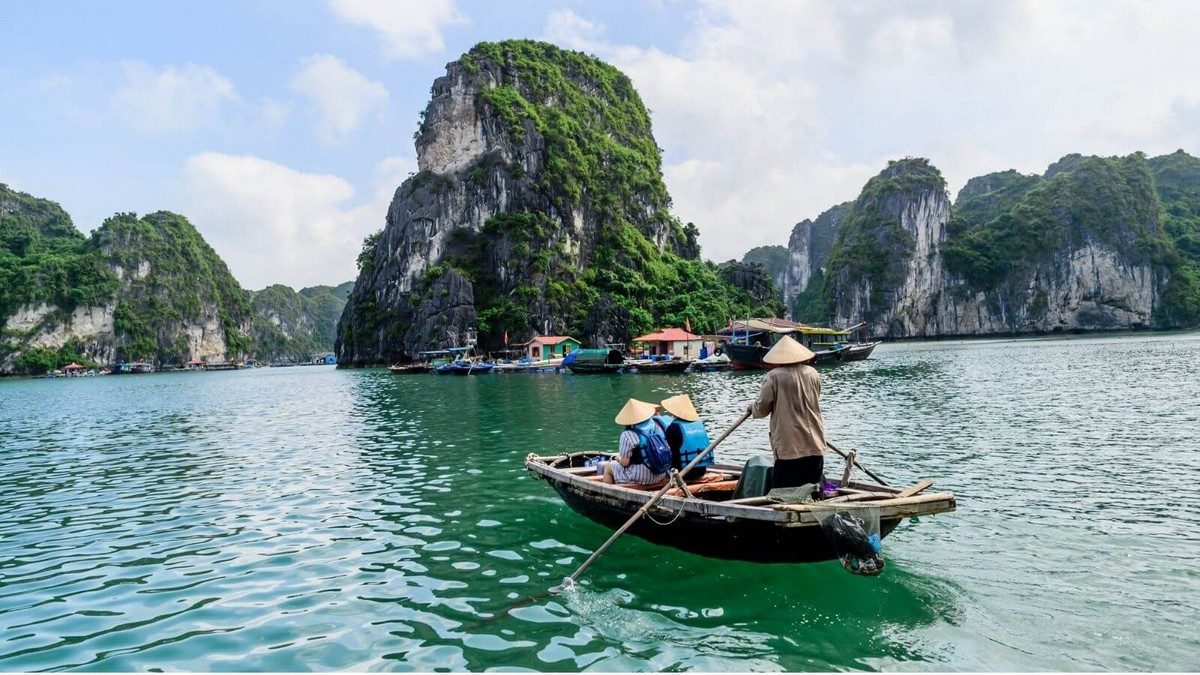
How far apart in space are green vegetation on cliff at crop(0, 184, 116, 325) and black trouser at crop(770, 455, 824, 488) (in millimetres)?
140132

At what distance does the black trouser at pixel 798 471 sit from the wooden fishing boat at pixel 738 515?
Answer: 34 centimetres

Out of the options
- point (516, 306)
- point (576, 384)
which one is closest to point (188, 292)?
point (516, 306)

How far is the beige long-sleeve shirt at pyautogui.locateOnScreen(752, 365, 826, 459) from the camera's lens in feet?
22.9

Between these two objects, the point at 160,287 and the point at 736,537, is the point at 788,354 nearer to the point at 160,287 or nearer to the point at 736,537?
the point at 736,537

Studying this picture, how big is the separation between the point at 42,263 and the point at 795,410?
144621 millimetres

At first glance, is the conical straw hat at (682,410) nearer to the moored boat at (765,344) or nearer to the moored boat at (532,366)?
the moored boat at (765,344)

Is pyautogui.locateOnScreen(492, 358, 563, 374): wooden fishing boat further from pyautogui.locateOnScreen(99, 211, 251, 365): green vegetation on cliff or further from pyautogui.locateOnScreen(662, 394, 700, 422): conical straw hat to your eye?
pyautogui.locateOnScreen(99, 211, 251, 365): green vegetation on cliff

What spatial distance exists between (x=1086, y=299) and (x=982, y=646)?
146694mm

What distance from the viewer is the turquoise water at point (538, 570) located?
5328mm

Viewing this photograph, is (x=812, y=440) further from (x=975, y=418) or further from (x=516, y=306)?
(x=516, y=306)

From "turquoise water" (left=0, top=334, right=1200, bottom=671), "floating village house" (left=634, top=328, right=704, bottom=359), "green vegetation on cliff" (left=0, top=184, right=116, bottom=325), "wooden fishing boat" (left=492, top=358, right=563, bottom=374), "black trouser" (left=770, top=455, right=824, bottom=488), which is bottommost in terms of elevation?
"turquoise water" (left=0, top=334, right=1200, bottom=671)

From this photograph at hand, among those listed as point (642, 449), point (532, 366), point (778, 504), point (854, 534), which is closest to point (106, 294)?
point (532, 366)

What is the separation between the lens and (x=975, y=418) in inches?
720

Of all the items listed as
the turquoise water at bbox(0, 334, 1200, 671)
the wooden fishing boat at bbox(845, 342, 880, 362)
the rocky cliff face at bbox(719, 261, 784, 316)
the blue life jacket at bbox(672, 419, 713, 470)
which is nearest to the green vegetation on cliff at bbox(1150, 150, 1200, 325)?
the rocky cliff face at bbox(719, 261, 784, 316)
